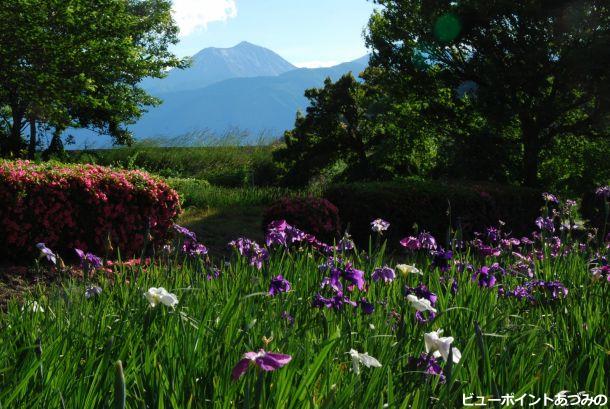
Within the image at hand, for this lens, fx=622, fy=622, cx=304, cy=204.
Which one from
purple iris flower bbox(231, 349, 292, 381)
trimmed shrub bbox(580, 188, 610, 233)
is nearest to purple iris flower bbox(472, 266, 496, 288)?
purple iris flower bbox(231, 349, 292, 381)

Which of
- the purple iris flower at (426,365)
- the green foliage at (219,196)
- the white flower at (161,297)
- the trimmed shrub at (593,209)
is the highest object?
the white flower at (161,297)

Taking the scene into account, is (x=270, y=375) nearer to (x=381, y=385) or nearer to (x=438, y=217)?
(x=381, y=385)

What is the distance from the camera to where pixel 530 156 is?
17.2 metres

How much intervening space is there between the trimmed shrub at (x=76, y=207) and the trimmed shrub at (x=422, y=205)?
12.4ft

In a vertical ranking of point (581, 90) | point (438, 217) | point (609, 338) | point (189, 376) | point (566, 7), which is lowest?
point (438, 217)

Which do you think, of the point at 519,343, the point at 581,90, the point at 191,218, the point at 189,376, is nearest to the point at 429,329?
the point at 519,343

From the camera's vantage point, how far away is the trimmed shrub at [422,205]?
39.5 feet

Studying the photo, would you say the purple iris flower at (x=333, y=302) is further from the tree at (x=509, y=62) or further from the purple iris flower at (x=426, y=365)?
the tree at (x=509, y=62)

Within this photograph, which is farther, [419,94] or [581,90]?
[419,94]

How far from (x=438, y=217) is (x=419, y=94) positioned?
6.43 m

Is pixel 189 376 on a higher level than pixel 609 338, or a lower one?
higher

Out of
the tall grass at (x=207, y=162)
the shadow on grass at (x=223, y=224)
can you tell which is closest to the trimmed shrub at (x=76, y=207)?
the shadow on grass at (x=223, y=224)

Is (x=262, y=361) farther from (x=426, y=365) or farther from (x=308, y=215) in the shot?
(x=308, y=215)

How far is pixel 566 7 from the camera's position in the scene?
52.0 feet
